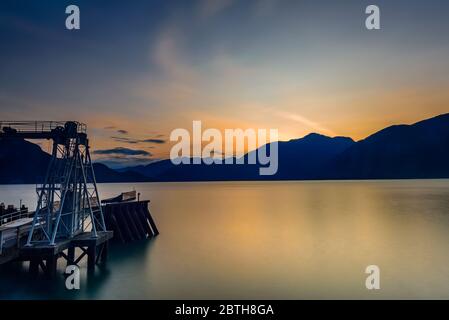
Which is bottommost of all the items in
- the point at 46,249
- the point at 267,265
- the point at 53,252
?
the point at 267,265

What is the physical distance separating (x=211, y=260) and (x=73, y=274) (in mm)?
13666

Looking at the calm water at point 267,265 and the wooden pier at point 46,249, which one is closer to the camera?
the wooden pier at point 46,249

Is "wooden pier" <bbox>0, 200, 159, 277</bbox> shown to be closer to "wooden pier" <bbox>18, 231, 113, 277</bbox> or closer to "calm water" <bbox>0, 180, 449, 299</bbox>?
"wooden pier" <bbox>18, 231, 113, 277</bbox>

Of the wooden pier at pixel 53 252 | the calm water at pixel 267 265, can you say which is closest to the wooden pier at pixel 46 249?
the wooden pier at pixel 53 252

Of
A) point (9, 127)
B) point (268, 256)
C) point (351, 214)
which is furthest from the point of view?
point (351, 214)

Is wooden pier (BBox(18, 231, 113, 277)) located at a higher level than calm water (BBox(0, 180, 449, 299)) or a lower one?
higher

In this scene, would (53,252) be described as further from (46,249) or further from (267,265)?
(267,265)

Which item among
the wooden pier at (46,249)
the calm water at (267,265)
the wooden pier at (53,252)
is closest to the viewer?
the wooden pier at (46,249)

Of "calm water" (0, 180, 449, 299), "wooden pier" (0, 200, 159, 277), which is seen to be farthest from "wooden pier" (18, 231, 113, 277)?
"calm water" (0, 180, 449, 299)

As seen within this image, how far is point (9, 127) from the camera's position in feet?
83.6

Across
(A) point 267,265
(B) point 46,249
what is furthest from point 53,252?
(A) point 267,265

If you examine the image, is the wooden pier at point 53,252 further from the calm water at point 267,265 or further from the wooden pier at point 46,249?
the calm water at point 267,265
